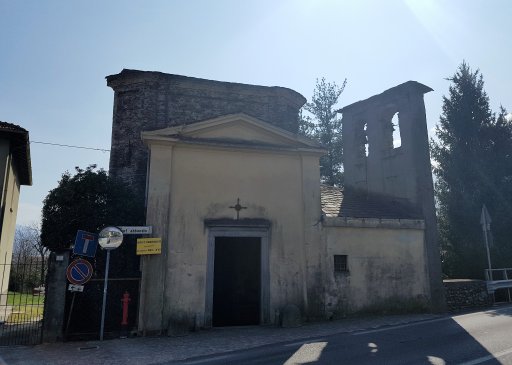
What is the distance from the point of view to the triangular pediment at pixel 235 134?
1077 centimetres

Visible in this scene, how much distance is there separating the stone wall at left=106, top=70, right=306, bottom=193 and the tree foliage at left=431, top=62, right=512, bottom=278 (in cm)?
942

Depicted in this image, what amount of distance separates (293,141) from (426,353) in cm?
688

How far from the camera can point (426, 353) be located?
7.00 meters

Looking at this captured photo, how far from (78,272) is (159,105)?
32.0 ft

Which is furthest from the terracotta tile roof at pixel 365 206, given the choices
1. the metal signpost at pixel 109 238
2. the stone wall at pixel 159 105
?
the metal signpost at pixel 109 238

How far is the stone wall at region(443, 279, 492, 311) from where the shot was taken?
13.5 m

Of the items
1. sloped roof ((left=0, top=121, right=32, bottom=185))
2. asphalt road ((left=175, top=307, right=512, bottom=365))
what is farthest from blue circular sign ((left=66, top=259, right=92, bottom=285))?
sloped roof ((left=0, top=121, right=32, bottom=185))

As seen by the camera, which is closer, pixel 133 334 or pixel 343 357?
pixel 343 357

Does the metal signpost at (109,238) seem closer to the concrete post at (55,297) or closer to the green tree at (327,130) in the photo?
the concrete post at (55,297)

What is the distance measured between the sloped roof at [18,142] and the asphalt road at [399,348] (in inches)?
374

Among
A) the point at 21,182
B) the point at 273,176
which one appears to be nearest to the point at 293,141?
the point at 273,176

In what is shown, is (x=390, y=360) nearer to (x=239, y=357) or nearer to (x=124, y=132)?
(x=239, y=357)

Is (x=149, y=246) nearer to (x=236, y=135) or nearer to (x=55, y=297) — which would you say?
(x=55, y=297)

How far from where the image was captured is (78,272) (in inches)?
344
